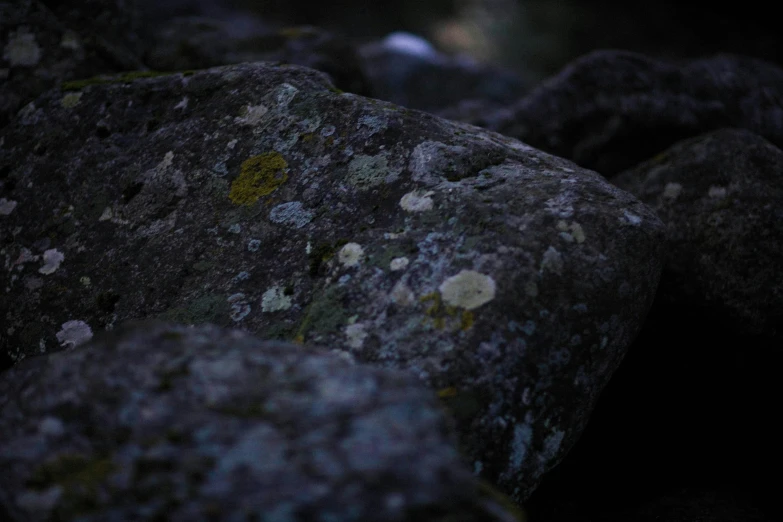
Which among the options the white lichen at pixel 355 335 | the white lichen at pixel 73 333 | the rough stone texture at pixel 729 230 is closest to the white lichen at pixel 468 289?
the white lichen at pixel 355 335

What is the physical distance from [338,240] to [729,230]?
259 centimetres

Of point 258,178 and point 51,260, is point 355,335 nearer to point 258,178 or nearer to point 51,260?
point 258,178

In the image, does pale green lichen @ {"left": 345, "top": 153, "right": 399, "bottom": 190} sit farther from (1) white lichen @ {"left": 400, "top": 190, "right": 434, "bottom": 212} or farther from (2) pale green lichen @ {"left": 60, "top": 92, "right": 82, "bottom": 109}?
(2) pale green lichen @ {"left": 60, "top": 92, "right": 82, "bottom": 109}

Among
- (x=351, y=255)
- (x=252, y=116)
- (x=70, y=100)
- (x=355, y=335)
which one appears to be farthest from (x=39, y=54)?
(x=355, y=335)

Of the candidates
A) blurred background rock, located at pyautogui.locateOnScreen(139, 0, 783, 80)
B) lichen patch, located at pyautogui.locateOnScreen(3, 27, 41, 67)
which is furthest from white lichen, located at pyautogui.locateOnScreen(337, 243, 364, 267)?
blurred background rock, located at pyautogui.locateOnScreen(139, 0, 783, 80)

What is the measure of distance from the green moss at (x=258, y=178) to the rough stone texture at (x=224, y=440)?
1391mm

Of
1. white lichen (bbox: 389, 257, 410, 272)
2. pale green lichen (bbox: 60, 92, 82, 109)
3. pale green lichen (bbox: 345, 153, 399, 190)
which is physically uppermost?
pale green lichen (bbox: 345, 153, 399, 190)

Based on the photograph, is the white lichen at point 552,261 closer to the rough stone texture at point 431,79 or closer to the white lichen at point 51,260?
the white lichen at point 51,260

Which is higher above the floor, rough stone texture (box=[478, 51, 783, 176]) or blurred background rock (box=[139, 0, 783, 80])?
rough stone texture (box=[478, 51, 783, 176])

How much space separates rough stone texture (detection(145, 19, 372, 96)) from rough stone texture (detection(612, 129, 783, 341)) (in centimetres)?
355

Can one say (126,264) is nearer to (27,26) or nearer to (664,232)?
(27,26)

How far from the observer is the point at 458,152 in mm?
3230

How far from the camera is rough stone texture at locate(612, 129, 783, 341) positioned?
3674 mm

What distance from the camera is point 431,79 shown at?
1052cm
